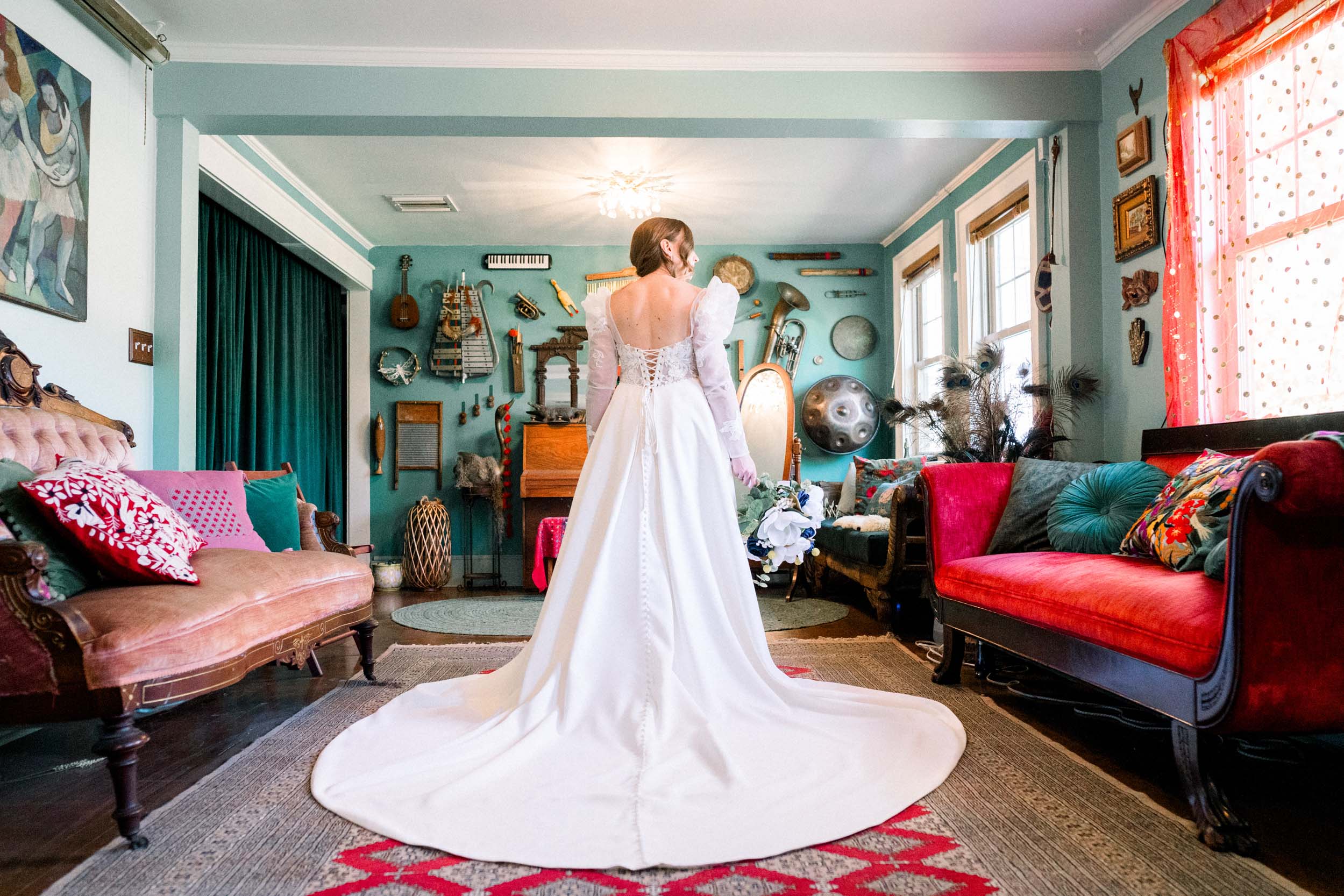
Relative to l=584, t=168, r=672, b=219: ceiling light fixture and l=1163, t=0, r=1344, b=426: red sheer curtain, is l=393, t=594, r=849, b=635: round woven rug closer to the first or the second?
l=1163, t=0, r=1344, b=426: red sheer curtain

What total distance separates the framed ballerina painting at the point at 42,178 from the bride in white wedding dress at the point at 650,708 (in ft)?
6.48

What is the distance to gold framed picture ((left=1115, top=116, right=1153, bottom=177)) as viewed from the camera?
3506 mm

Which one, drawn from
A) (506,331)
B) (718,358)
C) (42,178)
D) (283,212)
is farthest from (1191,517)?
(506,331)

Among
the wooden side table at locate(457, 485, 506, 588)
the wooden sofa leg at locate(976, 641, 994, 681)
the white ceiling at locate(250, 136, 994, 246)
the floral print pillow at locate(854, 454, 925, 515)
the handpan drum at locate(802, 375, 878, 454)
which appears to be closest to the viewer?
the wooden sofa leg at locate(976, 641, 994, 681)

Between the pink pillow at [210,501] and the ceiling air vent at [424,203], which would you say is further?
the ceiling air vent at [424,203]

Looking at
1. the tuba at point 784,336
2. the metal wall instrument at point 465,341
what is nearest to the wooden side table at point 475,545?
the metal wall instrument at point 465,341

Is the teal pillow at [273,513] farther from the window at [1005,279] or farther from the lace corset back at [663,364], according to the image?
the window at [1005,279]

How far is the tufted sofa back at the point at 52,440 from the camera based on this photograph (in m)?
2.36

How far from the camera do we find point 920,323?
651 cm

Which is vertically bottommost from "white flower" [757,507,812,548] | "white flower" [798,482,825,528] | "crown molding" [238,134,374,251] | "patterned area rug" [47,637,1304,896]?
"patterned area rug" [47,637,1304,896]

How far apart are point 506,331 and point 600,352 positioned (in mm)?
4532

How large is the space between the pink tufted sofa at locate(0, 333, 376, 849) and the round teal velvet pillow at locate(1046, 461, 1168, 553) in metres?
2.48

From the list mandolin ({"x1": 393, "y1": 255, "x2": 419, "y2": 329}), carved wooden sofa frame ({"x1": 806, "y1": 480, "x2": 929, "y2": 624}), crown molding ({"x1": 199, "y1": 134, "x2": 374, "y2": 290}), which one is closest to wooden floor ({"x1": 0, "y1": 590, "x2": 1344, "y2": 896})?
carved wooden sofa frame ({"x1": 806, "y1": 480, "x2": 929, "y2": 624})

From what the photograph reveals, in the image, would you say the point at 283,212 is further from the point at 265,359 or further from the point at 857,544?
the point at 857,544
